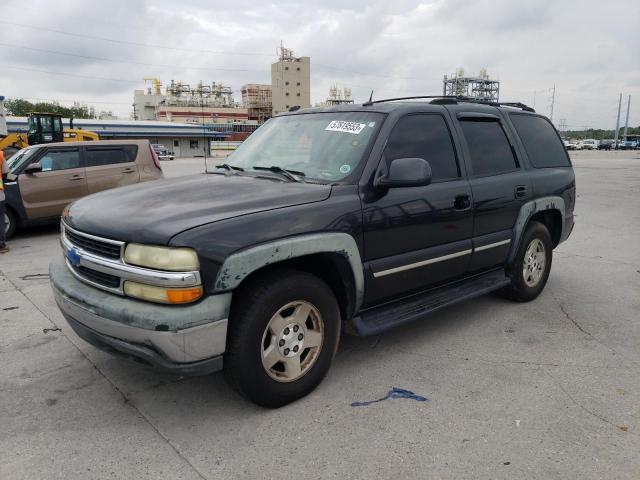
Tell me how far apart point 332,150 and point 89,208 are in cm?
166

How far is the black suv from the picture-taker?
2.57 metres

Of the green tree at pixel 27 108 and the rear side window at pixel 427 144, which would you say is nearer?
the rear side window at pixel 427 144

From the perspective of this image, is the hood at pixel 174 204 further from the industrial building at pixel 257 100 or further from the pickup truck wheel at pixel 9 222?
the industrial building at pixel 257 100

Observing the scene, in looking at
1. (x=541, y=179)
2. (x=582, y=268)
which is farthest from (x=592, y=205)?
(x=541, y=179)

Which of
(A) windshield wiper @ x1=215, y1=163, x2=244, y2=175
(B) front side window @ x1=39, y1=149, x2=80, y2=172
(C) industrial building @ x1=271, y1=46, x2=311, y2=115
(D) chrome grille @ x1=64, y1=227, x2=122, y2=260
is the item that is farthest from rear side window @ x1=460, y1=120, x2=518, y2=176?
(C) industrial building @ x1=271, y1=46, x2=311, y2=115

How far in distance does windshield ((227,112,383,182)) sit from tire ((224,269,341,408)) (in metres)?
0.86

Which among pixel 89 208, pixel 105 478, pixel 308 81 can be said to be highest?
pixel 308 81

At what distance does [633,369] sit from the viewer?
353 cm

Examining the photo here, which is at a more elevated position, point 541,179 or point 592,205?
point 541,179

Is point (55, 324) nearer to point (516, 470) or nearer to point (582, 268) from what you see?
point (516, 470)

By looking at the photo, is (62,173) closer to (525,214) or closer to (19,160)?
(19,160)

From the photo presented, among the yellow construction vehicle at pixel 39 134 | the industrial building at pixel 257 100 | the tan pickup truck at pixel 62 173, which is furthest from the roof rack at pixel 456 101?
the industrial building at pixel 257 100

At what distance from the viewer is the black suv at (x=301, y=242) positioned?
2.57 m

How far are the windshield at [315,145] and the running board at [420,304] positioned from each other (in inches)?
38.7
